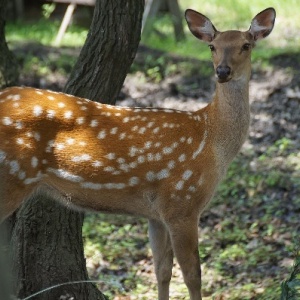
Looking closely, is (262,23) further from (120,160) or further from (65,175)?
(65,175)

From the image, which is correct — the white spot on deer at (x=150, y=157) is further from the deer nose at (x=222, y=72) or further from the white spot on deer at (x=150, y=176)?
the deer nose at (x=222, y=72)

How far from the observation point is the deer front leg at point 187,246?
5.47 meters

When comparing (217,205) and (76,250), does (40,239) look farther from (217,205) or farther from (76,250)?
(217,205)

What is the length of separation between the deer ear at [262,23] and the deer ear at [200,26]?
286 mm

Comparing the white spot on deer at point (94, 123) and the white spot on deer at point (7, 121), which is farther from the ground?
the white spot on deer at point (94, 123)

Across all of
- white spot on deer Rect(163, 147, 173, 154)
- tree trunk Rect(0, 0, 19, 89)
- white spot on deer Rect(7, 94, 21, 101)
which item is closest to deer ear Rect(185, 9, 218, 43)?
white spot on deer Rect(163, 147, 173, 154)

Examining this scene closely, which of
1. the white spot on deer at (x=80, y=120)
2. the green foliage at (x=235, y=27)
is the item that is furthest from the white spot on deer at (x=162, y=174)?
the green foliage at (x=235, y=27)

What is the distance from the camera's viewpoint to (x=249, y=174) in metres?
8.87

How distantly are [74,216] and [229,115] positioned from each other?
4.42 feet

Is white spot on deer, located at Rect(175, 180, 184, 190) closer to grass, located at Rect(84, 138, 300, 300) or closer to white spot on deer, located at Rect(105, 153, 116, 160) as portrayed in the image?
white spot on deer, located at Rect(105, 153, 116, 160)

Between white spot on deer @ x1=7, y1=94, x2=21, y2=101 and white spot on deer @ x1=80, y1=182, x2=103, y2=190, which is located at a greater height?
white spot on deer @ x1=7, y1=94, x2=21, y2=101

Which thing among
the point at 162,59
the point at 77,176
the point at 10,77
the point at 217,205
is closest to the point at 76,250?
the point at 77,176

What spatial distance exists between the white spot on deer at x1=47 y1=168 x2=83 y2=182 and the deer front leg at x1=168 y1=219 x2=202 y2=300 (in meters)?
0.68

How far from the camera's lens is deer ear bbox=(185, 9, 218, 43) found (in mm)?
5859
